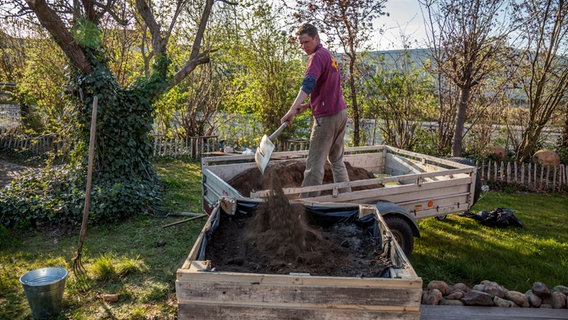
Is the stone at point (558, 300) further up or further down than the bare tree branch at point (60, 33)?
further down

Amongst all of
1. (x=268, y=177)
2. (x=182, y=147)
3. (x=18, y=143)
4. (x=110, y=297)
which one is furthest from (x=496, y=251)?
(x=18, y=143)

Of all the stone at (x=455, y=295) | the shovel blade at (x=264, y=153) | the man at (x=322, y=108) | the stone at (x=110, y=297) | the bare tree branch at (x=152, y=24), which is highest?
the bare tree branch at (x=152, y=24)

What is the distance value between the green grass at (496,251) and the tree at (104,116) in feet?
14.6

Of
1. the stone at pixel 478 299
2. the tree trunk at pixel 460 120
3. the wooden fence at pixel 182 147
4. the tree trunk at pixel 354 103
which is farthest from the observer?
the wooden fence at pixel 182 147

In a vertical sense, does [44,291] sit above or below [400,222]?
below

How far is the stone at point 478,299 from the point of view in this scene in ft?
11.8

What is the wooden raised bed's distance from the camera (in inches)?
84.5

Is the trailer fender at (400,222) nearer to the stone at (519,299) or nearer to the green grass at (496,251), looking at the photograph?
the green grass at (496,251)

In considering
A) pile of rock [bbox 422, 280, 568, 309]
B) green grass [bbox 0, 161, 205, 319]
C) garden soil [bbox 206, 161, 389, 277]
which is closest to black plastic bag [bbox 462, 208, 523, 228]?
pile of rock [bbox 422, 280, 568, 309]

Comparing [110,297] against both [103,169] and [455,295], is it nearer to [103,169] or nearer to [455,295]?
[455,295]

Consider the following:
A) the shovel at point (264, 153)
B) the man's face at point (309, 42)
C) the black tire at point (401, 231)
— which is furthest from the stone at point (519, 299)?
the man's face at point (309, 42)

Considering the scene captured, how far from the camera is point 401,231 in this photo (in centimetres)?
430

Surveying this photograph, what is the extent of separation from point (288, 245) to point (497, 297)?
2164 millimetres

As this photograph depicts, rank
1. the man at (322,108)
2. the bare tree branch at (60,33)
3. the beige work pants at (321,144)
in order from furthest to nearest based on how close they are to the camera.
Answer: the bare tree branch at (60,33) < the beige work pants at (321,144) < the man at (322,108)
